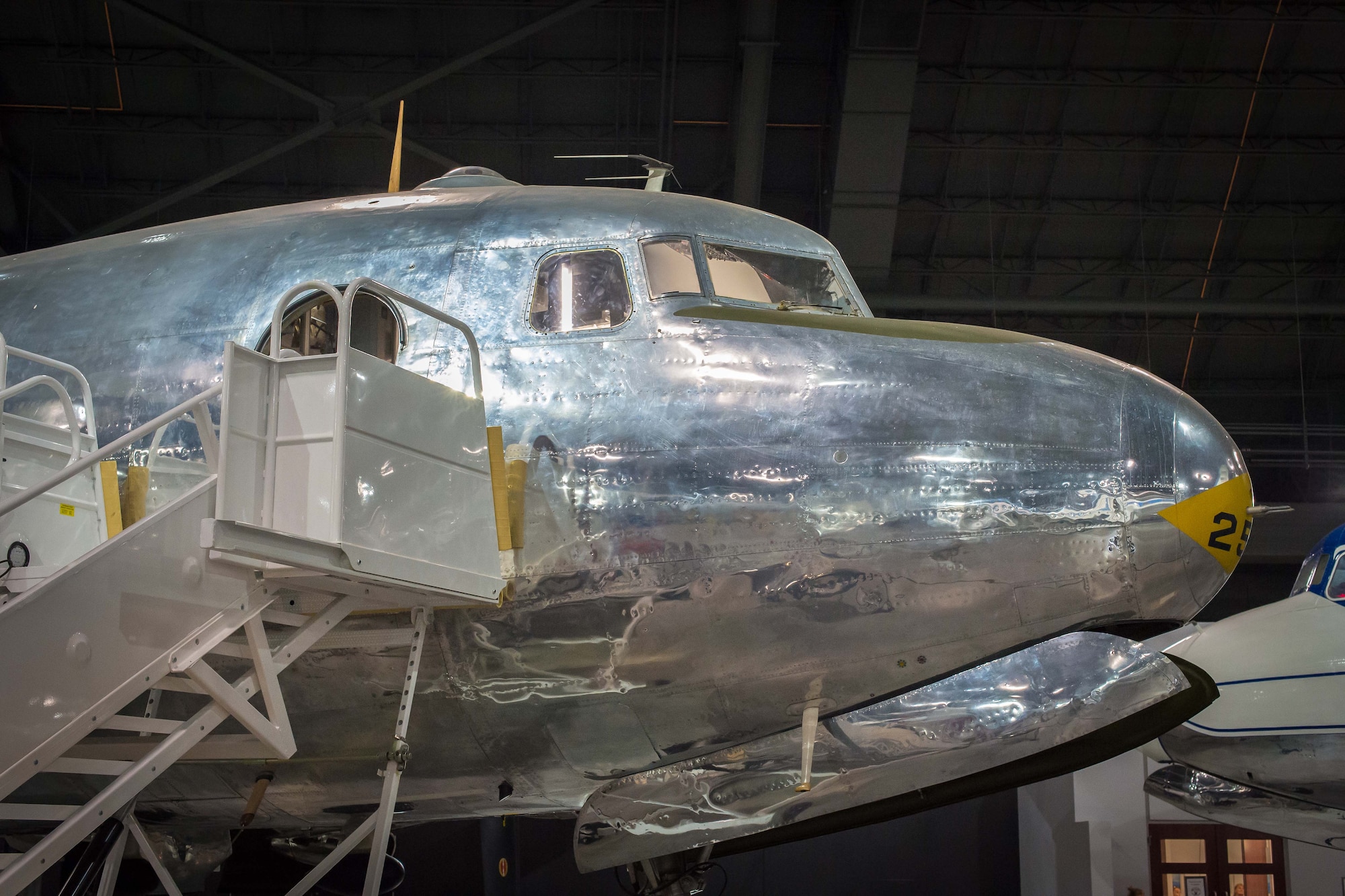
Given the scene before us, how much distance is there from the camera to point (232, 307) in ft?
23.1

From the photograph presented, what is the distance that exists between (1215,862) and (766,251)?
665 inches

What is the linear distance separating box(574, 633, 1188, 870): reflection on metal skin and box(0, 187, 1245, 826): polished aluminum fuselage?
0.13 m

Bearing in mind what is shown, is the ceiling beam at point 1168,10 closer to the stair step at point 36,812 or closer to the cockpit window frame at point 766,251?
the cockpit window frame at point 766,251

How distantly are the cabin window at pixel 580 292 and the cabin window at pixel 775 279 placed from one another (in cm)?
64

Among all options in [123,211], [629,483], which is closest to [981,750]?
[629,483]

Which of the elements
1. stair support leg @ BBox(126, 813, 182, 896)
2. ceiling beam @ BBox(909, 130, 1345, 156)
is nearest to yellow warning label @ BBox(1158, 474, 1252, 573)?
stair support leg @ BBox(126, 813, 182, 896)

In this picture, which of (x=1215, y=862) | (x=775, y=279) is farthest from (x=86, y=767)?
(x=1215, y=862)

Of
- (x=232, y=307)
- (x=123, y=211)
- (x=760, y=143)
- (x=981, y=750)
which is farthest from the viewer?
(x=123, y=211)

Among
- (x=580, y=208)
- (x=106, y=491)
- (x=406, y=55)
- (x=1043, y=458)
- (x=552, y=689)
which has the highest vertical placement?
(x=406, y=55)

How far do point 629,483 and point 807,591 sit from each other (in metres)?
1.15

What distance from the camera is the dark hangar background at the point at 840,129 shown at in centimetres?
2000

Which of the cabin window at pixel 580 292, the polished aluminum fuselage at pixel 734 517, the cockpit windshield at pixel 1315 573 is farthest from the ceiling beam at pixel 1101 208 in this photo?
the cabin window at pixel 580 292

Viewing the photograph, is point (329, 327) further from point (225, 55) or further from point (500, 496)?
point (225, 55)

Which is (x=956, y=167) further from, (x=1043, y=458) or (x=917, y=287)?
(x=1043, y=458)
